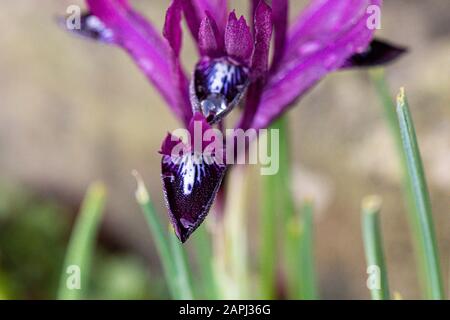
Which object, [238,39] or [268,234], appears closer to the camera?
[238,39]

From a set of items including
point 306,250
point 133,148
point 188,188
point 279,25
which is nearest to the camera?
point 188,188

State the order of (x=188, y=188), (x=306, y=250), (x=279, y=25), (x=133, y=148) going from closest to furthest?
(x=188, y=188) < (x=279, y=25) < (x=306, y=250) < (x=133, y=148)

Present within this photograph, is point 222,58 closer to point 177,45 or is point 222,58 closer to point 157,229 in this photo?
point 177,45

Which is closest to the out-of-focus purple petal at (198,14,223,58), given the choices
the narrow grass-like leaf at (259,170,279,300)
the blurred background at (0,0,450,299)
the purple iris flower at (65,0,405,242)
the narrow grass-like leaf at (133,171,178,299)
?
the purple iris flower at (65,0,405,242)

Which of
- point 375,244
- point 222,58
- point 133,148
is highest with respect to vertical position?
point 133,148

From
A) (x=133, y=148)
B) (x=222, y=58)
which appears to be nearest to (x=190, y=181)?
(x=222, y=58)

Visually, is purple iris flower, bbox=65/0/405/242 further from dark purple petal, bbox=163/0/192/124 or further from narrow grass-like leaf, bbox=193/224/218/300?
narrow grass-like leaf, bbox=193/224/218/300
